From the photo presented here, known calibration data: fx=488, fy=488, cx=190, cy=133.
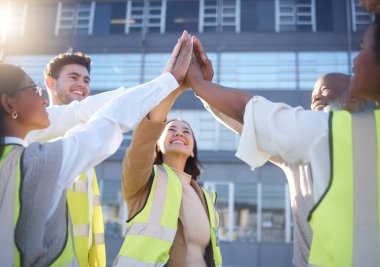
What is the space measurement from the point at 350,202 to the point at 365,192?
0.06m

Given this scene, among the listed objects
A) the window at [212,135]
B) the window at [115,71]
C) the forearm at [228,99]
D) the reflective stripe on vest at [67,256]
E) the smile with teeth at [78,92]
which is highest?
the window at [115,71]

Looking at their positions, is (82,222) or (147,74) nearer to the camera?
(82,222)

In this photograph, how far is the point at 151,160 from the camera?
Answer: 9.20 ft

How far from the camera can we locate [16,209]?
171 cm

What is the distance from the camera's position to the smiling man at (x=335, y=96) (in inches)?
115

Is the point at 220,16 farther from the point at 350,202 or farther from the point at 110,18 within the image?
the point at 350,202

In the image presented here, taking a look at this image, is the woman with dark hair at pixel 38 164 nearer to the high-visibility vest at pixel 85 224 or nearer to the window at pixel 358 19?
the high-visibility vest at pixel 85 224

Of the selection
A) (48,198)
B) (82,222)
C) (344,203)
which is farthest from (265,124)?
(82,222)

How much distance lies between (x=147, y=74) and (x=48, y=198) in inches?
712

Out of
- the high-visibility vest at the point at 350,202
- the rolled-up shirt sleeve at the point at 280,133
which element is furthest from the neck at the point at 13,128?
the high-visibility vest at the point at 350,202

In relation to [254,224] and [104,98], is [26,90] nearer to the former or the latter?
[104,98]

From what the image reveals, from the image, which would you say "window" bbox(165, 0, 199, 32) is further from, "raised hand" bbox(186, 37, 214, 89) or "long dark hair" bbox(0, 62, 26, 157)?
"long dark hair" bbox(0, 62, 26, 157)

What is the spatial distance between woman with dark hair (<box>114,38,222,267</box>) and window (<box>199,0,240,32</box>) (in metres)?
17.6

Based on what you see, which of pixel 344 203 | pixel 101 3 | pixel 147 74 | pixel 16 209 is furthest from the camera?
pixel 101 3
